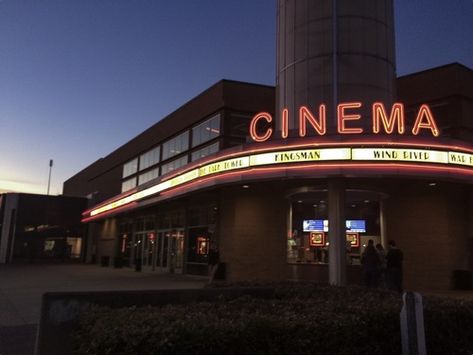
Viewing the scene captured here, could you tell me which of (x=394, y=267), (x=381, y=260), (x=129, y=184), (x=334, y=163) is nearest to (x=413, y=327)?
(x=334, y=163)

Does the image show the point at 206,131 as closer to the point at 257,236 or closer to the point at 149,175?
the point at 257,236

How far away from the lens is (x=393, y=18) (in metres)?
20.3

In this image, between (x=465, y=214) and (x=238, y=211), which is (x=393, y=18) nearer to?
(x=465, y=214)

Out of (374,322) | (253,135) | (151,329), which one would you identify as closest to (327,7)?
(253,135)

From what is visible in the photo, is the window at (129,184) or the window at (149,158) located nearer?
the window at (149,158)

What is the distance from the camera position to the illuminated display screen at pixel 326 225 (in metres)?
18.9

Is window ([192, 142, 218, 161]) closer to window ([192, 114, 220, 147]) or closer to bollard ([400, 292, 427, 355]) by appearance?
window ([192, 114, 220, 147])

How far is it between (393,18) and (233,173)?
31.8 feet

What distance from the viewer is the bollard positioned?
210 inches

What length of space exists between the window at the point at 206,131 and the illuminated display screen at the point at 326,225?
691 cm

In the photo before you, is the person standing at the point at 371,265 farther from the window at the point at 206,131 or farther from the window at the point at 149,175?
the window at the point at 149,175

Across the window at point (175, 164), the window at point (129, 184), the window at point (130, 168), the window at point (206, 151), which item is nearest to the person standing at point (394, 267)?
the window at point (206, 151)

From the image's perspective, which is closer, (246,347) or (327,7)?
(246,347)

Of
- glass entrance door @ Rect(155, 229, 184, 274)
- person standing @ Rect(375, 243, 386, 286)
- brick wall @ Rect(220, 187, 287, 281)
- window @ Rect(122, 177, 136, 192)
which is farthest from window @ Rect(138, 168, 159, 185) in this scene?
person standing @ Rect(375, 243, 386, 286)
